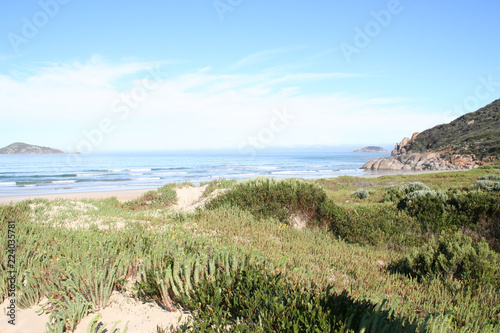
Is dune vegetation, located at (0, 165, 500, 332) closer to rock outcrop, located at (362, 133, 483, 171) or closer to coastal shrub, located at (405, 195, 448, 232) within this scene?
coastal shrub, located at (405, 195, 448, 232)

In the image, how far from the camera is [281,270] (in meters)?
4.00

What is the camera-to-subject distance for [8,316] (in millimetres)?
3400

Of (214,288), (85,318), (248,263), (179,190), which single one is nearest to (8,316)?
(85,318)

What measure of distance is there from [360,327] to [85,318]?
2.76 meters

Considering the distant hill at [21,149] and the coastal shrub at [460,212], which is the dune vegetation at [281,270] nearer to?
the coastal shrub at [460,212]

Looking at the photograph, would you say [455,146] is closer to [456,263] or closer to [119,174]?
[119,174]

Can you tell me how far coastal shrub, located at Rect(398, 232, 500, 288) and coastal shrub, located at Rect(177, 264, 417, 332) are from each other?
8.09ft

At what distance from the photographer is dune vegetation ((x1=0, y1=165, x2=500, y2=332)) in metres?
2.98

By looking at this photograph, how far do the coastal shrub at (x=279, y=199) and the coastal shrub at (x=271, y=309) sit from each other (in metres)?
5.45

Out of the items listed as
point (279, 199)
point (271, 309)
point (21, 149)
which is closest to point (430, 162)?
point (279, 199)

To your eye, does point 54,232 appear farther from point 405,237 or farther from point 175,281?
point 405,237

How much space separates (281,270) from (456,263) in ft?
10.2

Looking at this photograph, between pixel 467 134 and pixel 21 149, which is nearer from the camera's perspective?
pixel 467 134

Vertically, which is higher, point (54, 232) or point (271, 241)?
point (54, 232)
